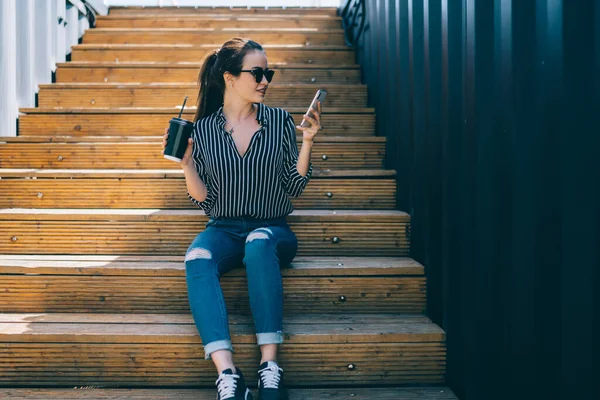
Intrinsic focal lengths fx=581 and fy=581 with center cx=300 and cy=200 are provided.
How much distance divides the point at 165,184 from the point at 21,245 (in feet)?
1.93

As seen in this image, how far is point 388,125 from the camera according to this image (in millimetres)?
2639

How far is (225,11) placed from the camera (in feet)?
15.2

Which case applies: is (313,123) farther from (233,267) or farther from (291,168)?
(233,267)

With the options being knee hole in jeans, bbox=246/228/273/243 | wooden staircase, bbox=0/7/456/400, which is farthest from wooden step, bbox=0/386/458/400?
knee hole in jeans, bbox=246/228/273/243

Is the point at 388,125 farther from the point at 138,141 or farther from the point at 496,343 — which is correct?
the point at 496,343

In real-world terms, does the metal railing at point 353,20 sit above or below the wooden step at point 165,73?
above

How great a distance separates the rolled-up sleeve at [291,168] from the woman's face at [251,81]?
160mm

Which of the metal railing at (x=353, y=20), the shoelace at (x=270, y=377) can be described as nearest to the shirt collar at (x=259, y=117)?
the shoelace at (x=270, y=377)

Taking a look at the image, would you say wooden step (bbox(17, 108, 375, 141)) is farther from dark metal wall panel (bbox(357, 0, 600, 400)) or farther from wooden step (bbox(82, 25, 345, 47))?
wooden step (bbox(82, 25, 345, 47))

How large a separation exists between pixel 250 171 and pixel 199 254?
0.36m

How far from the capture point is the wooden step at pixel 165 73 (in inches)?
135

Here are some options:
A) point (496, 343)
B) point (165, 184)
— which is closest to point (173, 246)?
point (165, 184)

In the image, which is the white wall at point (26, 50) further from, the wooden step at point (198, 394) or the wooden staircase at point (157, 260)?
the wooden step at point (198, 394)

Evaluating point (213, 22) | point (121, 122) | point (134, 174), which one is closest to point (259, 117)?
point (134, 174)
